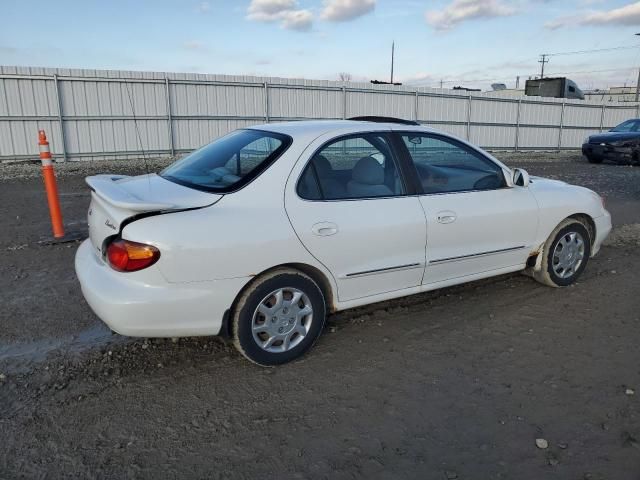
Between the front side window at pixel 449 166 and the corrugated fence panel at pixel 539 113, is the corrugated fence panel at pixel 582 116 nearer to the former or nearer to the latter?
the corrugated fence panel at pixel 539 113

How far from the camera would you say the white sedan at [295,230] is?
2.88 metres

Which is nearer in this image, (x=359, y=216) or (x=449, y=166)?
(x=359, y=216)

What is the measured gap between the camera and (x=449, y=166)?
13.3ft

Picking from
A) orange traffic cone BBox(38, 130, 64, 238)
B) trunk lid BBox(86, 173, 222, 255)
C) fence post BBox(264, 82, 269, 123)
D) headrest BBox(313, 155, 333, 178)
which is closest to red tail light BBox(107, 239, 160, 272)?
trunk lid BBox(86, 173, 222, 255)

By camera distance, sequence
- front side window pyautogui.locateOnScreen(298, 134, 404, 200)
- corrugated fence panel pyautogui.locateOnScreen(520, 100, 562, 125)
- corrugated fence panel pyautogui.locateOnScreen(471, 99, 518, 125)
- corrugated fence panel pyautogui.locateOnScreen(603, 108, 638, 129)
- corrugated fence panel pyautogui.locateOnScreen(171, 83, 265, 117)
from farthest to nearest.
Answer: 1. corrugated fence panel pyautogui.locateOnScreen(603, 108, 638, 129)
2. corrugated fence panel pyautogui.locateOnScreen(520, 100, 562, 125)
3. corrugated fence panel pyautogui.locateOnScreen(471, 99, 518, 125)
4. corrugated fence panel pyautogui.locateOnScreen(171, 83, 265, 117)
5. front side window pyautogui.locateOnScreen(298, 134, 404, 200)

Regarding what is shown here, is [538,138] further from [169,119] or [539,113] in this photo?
[169,119]

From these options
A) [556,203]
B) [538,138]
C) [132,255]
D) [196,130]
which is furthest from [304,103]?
[132,255]

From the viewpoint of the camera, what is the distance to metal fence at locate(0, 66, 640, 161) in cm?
1383

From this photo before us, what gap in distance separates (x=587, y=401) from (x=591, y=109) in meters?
26.5

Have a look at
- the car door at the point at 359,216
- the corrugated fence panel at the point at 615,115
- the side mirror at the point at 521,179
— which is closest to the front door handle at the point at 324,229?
the car door at the point at 359,216

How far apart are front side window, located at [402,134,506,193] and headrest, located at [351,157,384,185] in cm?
31

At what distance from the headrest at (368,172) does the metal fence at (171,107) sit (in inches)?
471

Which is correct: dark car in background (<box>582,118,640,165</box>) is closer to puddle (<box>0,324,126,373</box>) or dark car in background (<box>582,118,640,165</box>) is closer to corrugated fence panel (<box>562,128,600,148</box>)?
corrugated fence panel (<box>562,128,600,148</box>)

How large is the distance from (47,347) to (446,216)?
9.90 ft
